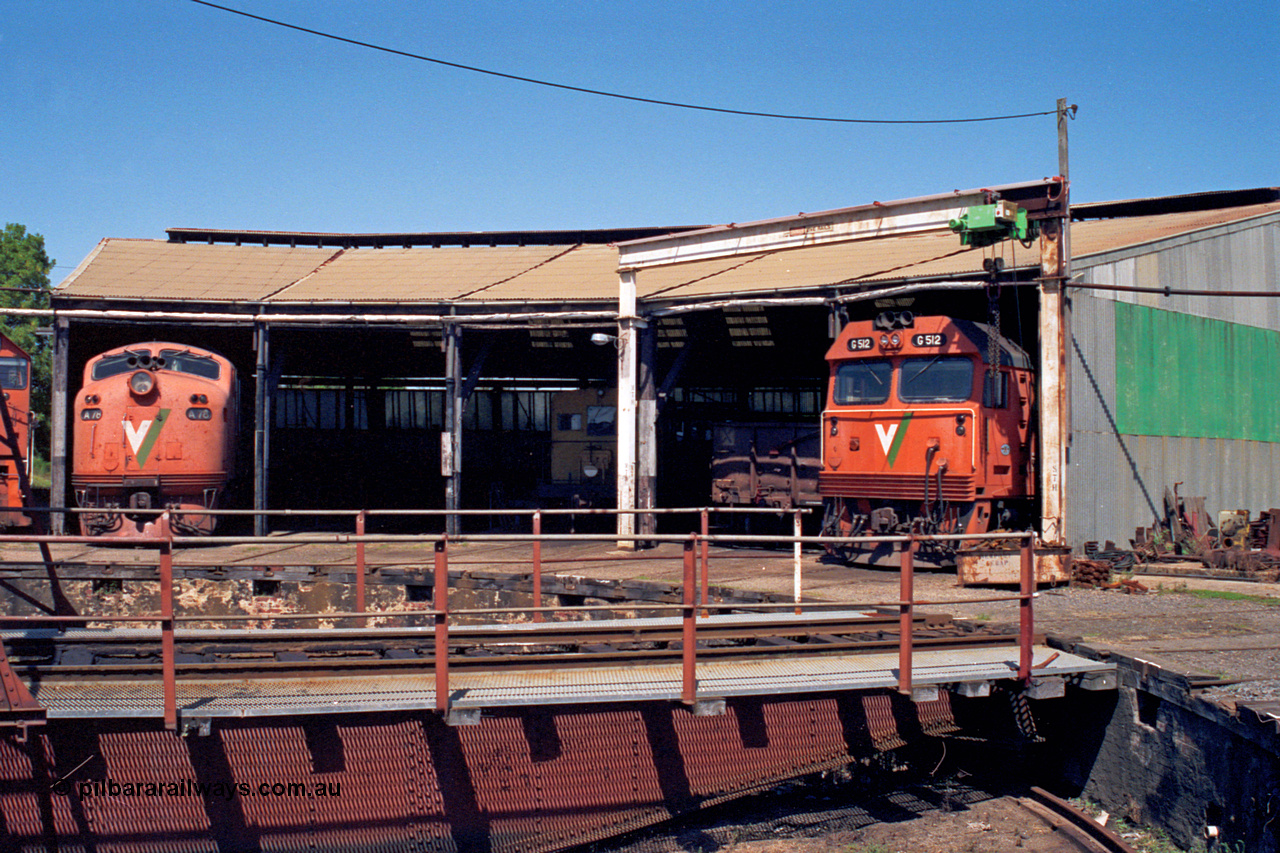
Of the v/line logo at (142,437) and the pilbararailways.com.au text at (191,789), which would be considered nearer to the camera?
the pilbararailways.com.au text at (191,789)

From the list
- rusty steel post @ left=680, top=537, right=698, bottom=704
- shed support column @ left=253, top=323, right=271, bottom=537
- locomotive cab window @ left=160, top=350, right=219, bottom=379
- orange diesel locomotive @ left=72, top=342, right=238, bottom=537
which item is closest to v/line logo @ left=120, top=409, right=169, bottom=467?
Answer: orange diesel locomotive @ left=72, top=342, right=238, bottom=537

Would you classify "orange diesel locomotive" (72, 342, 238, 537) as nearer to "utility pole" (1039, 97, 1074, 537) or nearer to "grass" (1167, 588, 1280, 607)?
"utility pole" (1039, 97, 1074, 537)

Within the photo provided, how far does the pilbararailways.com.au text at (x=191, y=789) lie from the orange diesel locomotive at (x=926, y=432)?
9.09 meters

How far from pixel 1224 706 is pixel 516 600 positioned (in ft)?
30.4

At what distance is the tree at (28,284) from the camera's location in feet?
159

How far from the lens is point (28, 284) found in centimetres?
5059

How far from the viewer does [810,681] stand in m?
7.01

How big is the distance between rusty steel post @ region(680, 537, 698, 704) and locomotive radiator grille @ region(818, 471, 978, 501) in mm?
8022

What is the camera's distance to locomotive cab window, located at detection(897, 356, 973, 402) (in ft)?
45.5

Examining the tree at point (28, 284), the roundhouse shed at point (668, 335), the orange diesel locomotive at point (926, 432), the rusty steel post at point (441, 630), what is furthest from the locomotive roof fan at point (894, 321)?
the tree at point (28, 284)

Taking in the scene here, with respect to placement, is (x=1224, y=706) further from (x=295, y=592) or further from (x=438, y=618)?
(x=295, y=592)

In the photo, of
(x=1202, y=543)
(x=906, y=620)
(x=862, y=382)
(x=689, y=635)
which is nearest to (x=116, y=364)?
(x=862, y=382)

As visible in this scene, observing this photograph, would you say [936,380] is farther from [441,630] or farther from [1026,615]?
[441,630]

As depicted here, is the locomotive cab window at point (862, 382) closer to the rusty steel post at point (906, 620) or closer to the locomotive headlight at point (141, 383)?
the rusty steel post at point (906, 620)
